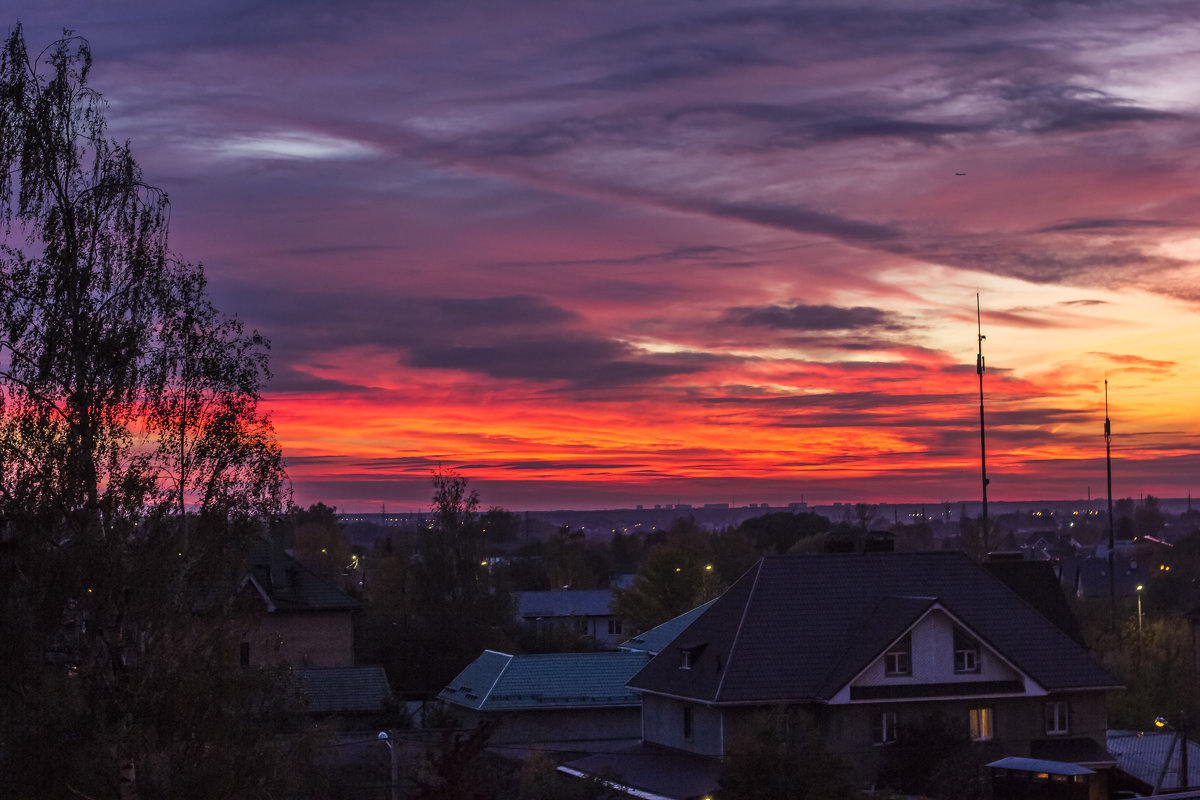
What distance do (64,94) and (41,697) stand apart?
1137 centimetres

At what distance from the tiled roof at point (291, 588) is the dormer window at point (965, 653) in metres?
29.8

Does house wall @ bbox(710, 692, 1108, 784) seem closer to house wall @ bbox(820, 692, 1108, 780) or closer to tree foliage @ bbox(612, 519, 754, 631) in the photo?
house wall @ bbox(820, 692, 1108, 780)

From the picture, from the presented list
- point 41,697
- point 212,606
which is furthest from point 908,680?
point 41,697

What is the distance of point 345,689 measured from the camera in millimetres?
56469

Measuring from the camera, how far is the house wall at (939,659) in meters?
47.2

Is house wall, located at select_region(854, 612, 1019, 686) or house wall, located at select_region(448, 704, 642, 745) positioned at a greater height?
house wall, located at select_region(854, 612, 1019, 686)

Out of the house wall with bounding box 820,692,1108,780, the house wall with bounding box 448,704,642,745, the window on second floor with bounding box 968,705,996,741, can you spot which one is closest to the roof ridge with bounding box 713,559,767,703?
the house wall with bounding box 820,692,1108,780

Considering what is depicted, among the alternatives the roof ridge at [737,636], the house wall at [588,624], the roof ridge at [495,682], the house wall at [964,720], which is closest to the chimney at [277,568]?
the roof ridge at [495,682]

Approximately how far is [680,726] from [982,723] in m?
10.3

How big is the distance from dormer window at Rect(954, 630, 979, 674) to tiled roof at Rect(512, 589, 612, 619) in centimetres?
6650

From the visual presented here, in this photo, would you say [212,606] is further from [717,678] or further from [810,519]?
[810,519]

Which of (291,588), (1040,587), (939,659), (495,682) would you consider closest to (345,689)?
(495,682)

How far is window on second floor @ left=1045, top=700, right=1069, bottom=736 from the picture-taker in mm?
48594

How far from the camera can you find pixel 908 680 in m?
47.0
